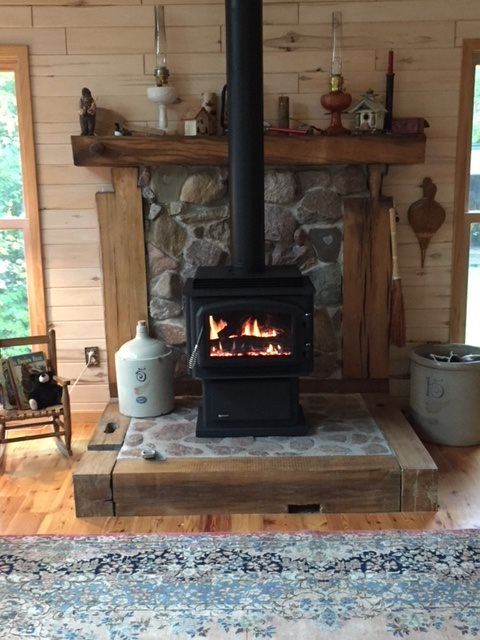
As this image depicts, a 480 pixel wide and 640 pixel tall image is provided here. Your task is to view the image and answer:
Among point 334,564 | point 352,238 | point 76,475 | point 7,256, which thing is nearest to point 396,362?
point 352,238

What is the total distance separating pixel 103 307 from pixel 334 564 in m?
1.85

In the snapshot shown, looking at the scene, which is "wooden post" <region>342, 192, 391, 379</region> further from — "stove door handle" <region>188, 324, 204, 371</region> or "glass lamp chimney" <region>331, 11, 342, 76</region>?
"stove door handle" <region>188, 324, 204, 371</region>

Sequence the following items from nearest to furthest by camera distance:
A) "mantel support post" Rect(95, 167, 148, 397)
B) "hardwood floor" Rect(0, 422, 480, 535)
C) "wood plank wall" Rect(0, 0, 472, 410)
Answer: "hardwood floor" Rect(0, 422, 480, 535) < "wood plank wall" Rect(0, 0, 472, 410) < "mantel support post" Rect(95, 167, 148, 397)

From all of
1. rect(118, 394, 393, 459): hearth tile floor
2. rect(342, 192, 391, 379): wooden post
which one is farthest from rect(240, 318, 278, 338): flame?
rect(342, 192, 391, 379): wooden post

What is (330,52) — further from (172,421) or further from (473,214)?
(172,421)

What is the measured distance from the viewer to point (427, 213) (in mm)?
3455

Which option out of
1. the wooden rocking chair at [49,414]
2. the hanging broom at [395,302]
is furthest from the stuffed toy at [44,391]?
the hanging broom at [395,302]

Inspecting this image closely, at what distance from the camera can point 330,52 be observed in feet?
10.9

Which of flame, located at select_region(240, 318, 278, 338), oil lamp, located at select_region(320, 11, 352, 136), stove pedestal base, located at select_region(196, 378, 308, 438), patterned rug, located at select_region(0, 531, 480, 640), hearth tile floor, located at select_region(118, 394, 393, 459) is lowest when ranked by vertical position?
patterned rug, located at select_region(0, 531, 480, 640)

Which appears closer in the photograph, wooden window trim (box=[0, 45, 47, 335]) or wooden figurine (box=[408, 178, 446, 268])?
wooden window trim (box=[0, 45, 47, 335])

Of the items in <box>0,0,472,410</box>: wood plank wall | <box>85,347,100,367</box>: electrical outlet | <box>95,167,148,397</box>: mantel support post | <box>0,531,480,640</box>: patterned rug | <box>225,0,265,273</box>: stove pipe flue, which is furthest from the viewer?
<box>85,347,100,367</box>: electrical outlet

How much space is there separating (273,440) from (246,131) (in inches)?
52.7

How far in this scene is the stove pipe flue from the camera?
2842 mm

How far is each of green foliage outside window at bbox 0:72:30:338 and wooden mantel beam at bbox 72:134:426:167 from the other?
1.56 feet
